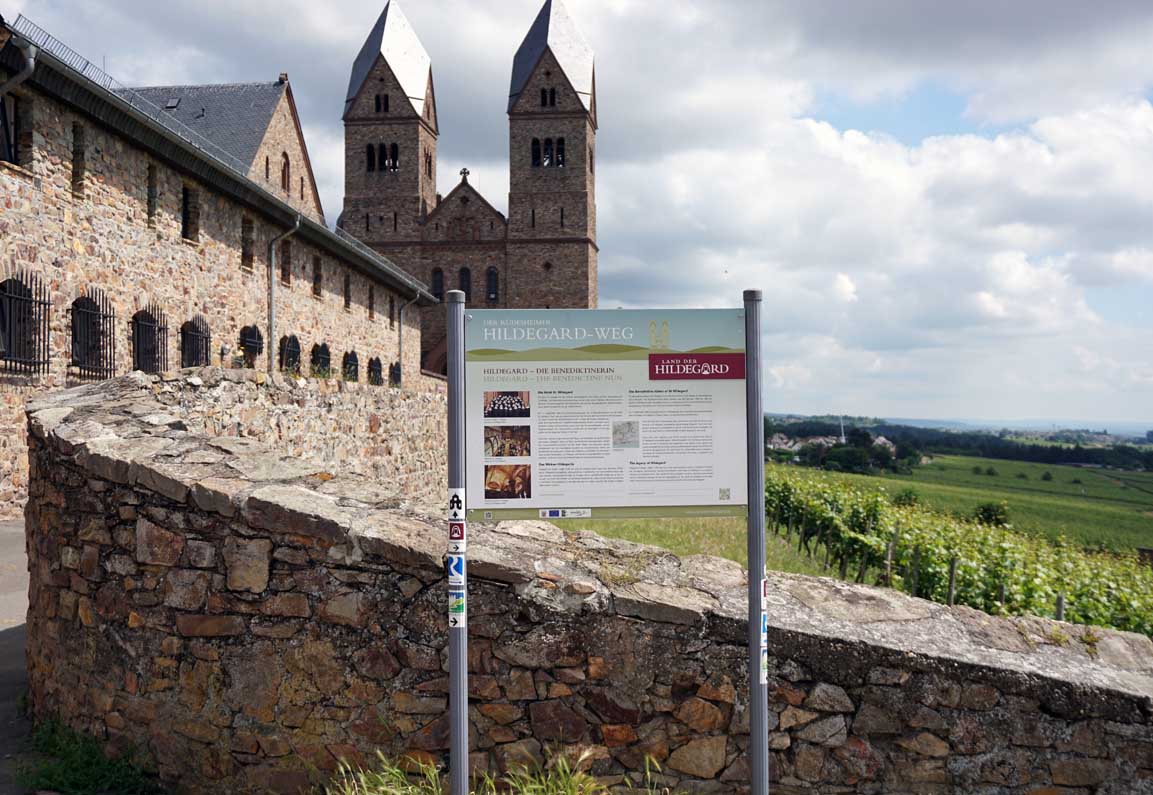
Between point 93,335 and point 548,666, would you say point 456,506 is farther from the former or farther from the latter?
point 93,335

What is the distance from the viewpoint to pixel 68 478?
166 inches

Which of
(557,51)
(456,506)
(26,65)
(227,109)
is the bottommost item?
(456,506)

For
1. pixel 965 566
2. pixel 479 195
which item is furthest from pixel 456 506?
pixel 479 195

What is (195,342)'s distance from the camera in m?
16.7

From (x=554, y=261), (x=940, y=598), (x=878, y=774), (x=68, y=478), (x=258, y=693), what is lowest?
(x=940, y=598)

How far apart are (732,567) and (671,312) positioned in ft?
4.52

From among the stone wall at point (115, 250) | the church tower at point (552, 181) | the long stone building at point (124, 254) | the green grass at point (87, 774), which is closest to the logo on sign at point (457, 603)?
the green grass at point (87, 774)

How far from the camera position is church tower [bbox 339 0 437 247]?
168 feet

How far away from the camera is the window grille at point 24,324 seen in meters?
11.4

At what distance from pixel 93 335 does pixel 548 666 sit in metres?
12.5

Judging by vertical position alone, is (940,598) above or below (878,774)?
below

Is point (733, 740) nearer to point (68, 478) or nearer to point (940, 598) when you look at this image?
point (68, 478)

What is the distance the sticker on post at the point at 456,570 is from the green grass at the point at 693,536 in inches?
227

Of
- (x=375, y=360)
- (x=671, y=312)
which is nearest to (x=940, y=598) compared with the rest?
(x=671, y=312)
